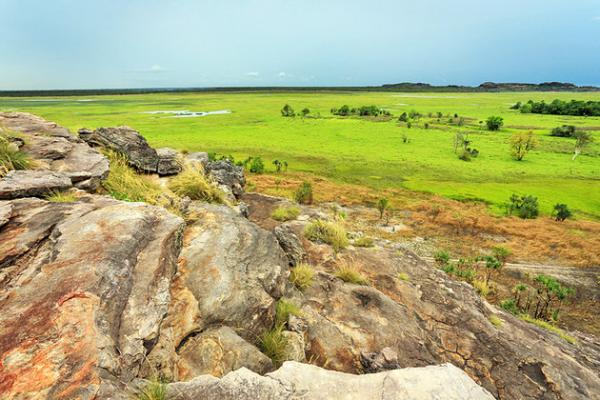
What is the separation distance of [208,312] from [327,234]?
7399 mm

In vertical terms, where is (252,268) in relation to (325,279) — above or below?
above

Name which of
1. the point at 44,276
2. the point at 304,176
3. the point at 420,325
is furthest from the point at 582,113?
the point at 44,276

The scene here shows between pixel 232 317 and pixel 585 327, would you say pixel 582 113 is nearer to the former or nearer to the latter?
pixel 585 327

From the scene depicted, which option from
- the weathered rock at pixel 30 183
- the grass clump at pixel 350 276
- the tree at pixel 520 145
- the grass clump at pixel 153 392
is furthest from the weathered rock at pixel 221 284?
the tree at pixel 520 145

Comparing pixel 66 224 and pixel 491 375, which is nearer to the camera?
pixel 66 224

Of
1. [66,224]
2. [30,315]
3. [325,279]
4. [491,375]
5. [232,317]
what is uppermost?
[66,224]

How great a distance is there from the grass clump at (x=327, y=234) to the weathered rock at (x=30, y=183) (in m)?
7.92

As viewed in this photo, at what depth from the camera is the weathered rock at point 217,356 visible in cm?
516

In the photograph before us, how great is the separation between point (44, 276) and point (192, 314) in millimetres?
2301

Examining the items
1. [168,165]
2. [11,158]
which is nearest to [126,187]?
[11,158]

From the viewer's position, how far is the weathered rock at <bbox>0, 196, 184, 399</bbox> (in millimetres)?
3594

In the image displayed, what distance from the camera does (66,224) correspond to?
5.79 metres

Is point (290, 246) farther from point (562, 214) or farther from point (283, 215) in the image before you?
point (562, 214)

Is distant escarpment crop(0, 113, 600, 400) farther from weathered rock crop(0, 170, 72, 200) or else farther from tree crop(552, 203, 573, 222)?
tree crop(552, 203, 573, 222)
